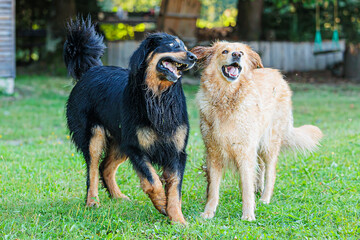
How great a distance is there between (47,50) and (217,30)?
767 centimetres

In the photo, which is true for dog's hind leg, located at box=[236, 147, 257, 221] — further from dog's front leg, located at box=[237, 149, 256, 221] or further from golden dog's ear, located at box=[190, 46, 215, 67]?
golden dog's ear, located at box=[190, 46, 215, 67]

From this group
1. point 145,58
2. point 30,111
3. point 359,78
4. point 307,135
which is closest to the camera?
point 145,58

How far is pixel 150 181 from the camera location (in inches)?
183

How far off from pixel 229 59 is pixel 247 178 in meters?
1.25

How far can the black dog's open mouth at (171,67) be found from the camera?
4.48 m

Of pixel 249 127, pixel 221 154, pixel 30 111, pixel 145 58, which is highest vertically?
pixel 145 58

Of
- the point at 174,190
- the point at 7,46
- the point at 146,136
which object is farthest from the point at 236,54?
the point at 7,46

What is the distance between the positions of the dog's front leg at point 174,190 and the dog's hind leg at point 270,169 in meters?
1.27

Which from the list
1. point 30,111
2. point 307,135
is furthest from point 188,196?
point 30,111

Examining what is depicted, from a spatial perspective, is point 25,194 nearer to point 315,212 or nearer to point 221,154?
point 221,154

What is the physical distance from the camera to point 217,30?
862 inches

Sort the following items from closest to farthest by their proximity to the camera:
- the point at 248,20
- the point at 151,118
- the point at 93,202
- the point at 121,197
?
the point at 151,118
the point at 93,202
the point at 121,197
the point at 248,20

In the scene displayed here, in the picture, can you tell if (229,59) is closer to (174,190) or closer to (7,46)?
(174,190)

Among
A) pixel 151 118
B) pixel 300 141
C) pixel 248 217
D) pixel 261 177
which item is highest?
pixel 151 118
